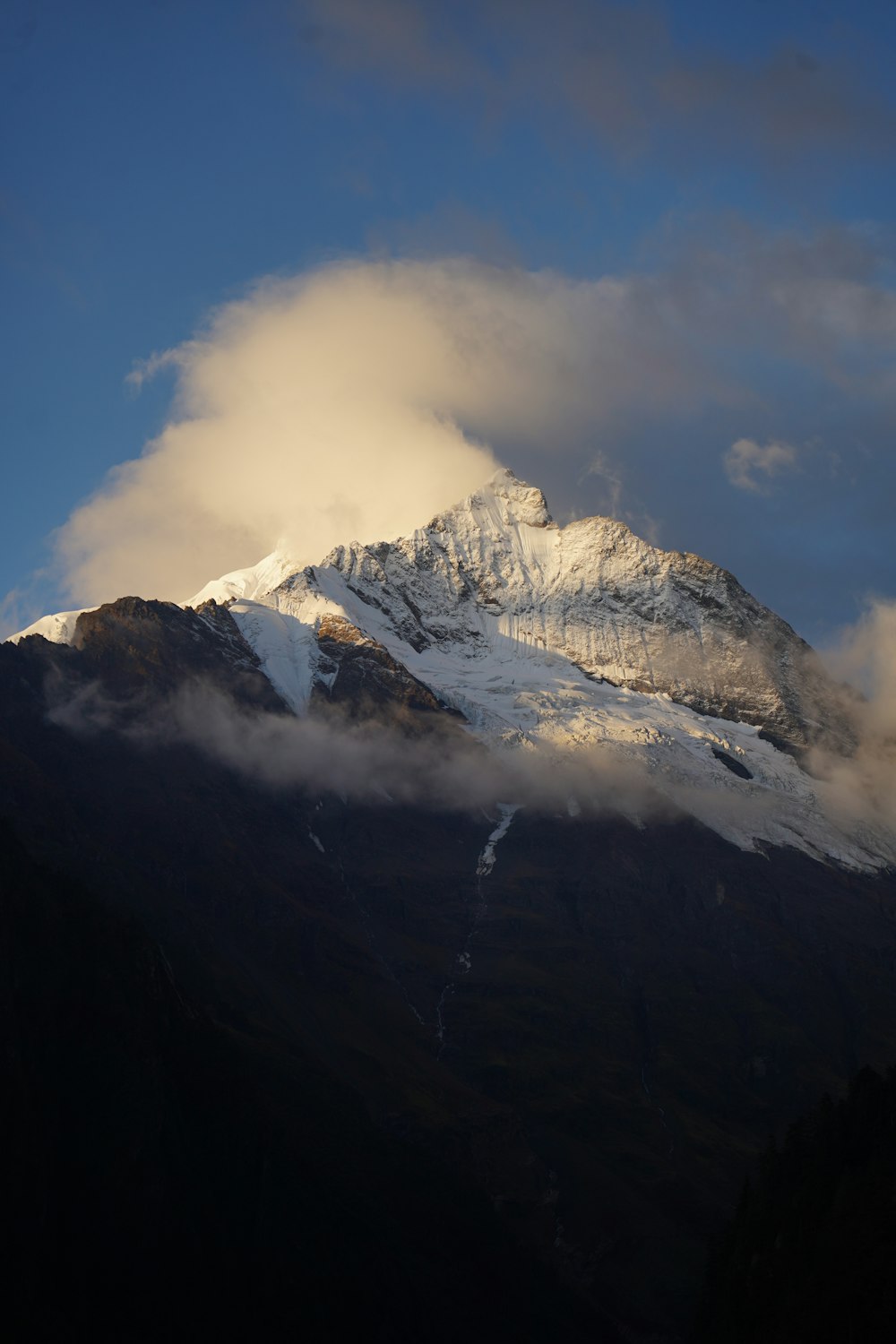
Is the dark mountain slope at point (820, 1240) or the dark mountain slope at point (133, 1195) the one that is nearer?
the dark mountain slope at point (820, 1240)

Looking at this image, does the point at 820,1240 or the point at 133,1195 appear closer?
the point at 820,1240

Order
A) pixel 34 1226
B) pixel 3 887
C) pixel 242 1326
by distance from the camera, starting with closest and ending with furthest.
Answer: pixel 34 1226
pixel 242 1326
pixel 3 887

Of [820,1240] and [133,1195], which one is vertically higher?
[820,1240]

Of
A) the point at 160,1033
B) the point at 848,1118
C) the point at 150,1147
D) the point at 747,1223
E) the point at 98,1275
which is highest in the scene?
the point at 848,1118

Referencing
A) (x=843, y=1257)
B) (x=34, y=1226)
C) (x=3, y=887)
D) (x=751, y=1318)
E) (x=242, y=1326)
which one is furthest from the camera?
(x=3, y=887)

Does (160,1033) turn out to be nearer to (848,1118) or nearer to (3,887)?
(3,887)

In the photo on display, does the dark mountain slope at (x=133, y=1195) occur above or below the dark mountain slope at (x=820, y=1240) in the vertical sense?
below

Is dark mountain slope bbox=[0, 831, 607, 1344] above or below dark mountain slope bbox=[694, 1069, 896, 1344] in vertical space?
below

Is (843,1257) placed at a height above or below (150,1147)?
above

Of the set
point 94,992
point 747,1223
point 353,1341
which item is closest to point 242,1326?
point 353,1341

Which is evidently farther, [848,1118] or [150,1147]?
[150,1147]

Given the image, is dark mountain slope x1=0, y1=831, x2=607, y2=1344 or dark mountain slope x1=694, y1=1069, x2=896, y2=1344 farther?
dark mountain slope x1=0, y1=831, x2=607, y2=1344
